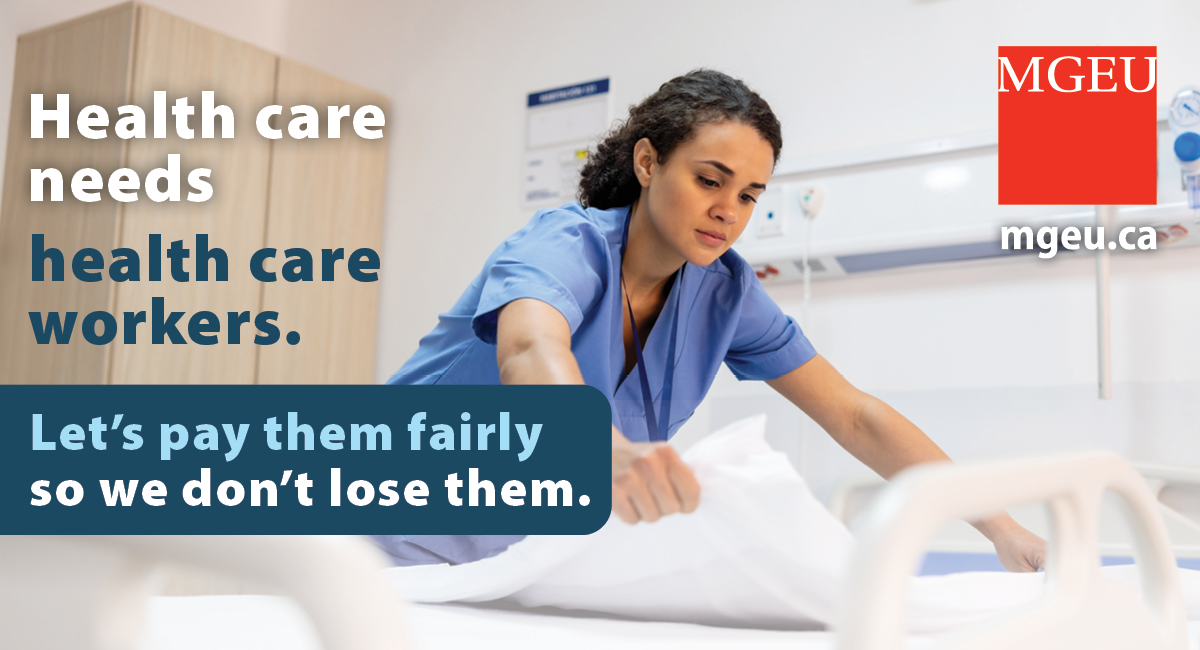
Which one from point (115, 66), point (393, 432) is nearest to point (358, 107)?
point (115, 66)

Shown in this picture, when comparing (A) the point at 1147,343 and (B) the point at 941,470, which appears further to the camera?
(A) the point at 1147,343

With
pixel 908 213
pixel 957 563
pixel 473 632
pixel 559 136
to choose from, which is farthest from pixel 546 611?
pixel 559 136

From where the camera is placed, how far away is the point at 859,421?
1613 millimetres

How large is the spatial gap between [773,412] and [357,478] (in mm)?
1747

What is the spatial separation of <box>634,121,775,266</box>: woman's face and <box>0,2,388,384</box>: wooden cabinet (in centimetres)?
185

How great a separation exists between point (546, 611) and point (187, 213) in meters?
2.26

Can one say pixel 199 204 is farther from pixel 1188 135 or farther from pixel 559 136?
pixel 1188 135

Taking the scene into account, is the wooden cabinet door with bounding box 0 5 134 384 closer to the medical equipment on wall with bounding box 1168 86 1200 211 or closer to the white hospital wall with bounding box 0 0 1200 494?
the white hospital wall with bounding box 0 0 1200 494

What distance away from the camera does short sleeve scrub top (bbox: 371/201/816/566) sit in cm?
126

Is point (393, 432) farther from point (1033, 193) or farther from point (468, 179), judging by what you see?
point (468, 179)

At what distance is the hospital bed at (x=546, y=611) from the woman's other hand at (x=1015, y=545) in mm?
471

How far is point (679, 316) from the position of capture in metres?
1.55

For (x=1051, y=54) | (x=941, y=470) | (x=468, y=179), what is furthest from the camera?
(x=468, y=179)

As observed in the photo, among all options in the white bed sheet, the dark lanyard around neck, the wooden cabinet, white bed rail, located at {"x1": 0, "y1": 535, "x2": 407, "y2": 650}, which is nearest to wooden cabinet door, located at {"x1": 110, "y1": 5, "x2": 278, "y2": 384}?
the wooden cabinet
